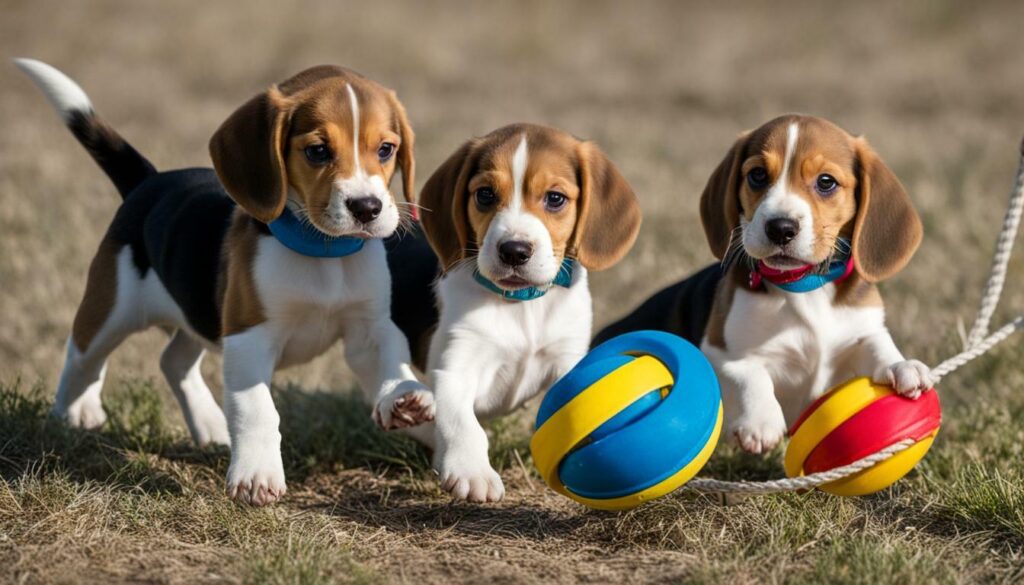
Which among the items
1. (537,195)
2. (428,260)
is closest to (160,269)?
(428,260)

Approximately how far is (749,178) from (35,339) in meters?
4.49

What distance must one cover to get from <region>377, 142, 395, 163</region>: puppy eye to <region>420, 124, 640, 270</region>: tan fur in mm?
303

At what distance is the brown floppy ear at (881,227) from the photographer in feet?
15.9

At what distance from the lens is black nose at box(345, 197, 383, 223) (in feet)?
14.8

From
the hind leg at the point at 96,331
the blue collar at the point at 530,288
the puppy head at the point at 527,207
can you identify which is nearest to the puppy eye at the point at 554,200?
the puppy head at the point at 527,207

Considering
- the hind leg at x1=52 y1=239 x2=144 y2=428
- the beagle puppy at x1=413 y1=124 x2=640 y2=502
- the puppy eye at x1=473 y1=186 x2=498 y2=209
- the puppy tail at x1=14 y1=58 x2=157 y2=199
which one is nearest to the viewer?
the beagle puppy at x1=413 y1=124 x2=640 y2=502

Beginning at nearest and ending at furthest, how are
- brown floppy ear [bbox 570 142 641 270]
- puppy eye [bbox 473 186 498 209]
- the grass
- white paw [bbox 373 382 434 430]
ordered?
the grass, white paw [bbox 373 382 434 430], puppy eye [bbox 473 186 498 209], brown floppy ear [bbox 570 142 641 270]

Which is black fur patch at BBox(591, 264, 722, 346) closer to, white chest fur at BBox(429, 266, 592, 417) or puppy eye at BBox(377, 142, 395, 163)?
white chest fur at BBox(429, 266, 592, 417)

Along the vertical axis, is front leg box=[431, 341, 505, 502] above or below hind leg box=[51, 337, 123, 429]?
above

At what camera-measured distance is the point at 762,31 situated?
65.7 ft

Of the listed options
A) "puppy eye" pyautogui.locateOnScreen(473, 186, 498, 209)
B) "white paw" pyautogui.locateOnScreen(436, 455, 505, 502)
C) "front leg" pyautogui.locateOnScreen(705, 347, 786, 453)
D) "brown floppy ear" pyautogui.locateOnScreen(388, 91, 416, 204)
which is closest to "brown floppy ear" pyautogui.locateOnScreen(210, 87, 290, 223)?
"brown floppy ear" pyautogui.locateOnScreen(388, 91, 416, 204)

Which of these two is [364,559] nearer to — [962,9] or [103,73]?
[103,73]

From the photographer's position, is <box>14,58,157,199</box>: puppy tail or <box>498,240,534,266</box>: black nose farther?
<box>14,58,157,199</box>: puppy tail

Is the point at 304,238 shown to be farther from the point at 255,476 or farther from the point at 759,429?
the point at 759,429
